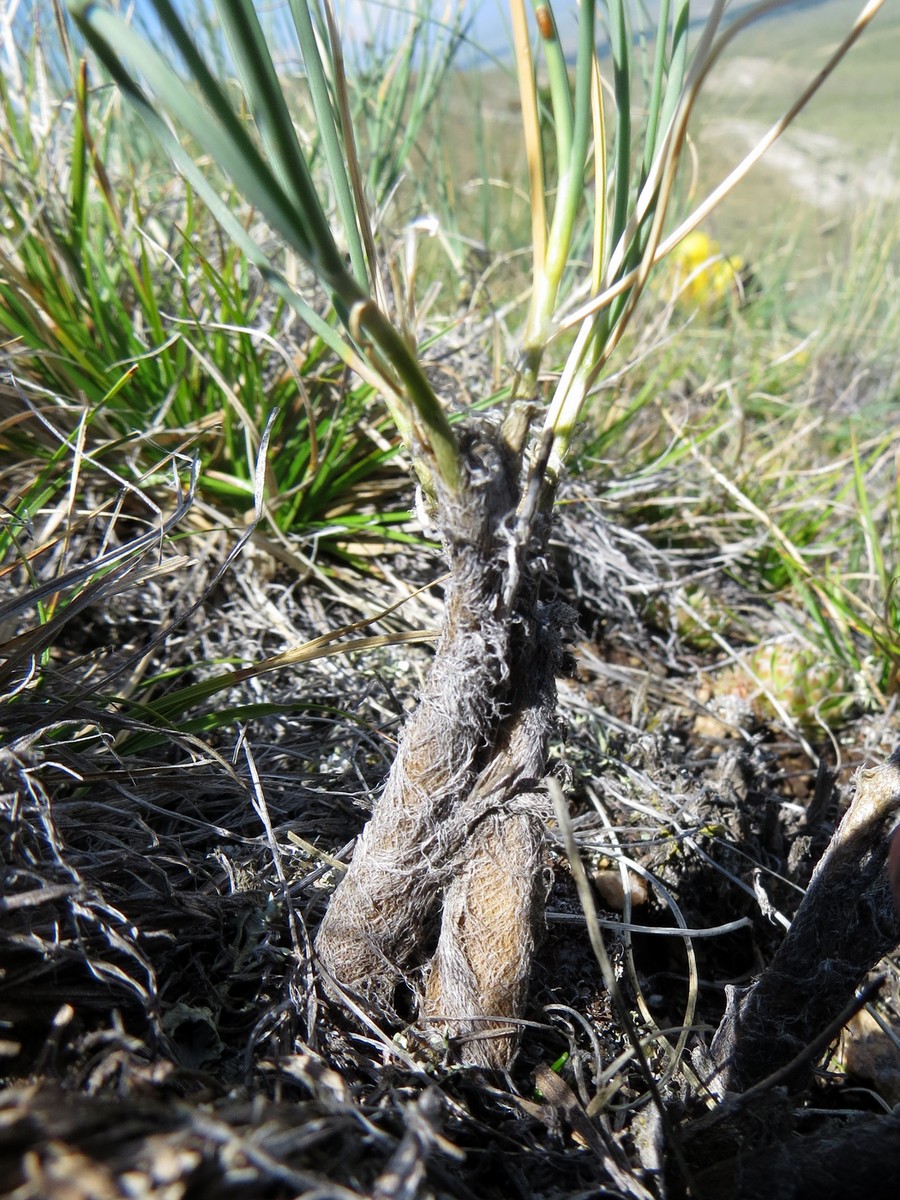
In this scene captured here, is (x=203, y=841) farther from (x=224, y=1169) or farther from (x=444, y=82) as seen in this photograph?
(x=444, y=82)

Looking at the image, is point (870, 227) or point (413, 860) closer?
point (413, 860)

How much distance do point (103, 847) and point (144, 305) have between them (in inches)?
42.6

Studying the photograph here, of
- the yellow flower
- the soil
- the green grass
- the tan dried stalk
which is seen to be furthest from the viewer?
the yellow flower

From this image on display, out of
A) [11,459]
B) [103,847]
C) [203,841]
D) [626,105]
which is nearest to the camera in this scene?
[626,105]

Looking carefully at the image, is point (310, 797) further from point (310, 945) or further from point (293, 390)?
point (293, 390)

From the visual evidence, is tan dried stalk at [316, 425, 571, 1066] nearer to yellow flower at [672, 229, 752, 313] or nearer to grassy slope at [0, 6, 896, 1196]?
grassy slope at [0, 6, 896, 1196]

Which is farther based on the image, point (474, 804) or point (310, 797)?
point (310, 797)

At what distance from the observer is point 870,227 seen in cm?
323

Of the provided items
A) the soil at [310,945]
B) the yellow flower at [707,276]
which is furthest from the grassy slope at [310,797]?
the yellow flower at [707,276]

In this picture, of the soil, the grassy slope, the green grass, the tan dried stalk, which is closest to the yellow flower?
the green grass

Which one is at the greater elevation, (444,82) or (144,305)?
(444,82)

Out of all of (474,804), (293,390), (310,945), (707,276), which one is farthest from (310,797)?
(707,276)

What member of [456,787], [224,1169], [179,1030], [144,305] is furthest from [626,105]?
[144,305]

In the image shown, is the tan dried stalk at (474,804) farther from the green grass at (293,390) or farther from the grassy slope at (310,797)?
the green grass at (293,390)
